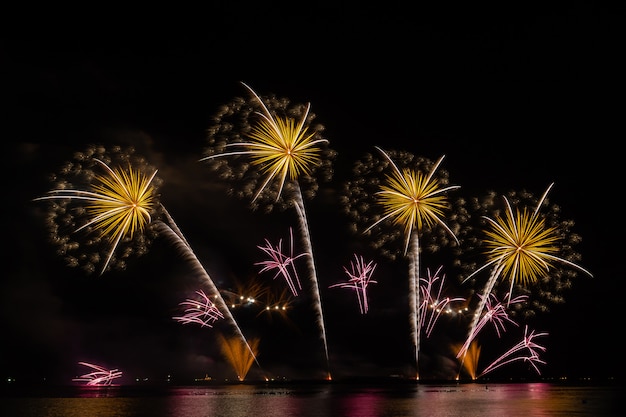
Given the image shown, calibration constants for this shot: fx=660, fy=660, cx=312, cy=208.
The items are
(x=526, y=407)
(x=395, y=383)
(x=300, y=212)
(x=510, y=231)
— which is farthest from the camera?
(x=395, y=383)

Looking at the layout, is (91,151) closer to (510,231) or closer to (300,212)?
(300,212)

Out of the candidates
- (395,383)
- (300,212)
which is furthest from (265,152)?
(395,383)

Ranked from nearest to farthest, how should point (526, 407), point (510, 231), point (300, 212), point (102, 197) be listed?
point (526, 407), point (102, 197), point (510, 231), point (300, 212)

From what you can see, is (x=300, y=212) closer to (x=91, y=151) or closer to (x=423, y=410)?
(x=91, y=151)

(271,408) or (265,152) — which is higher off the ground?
(265,152)

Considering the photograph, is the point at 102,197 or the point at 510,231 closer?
the point at 102,197

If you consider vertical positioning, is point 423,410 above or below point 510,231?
below

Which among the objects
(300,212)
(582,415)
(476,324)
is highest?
(300,212)

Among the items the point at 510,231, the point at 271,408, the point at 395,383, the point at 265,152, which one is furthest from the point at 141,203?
the point at 395,383

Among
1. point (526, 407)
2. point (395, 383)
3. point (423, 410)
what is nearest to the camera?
point (423, 410)
